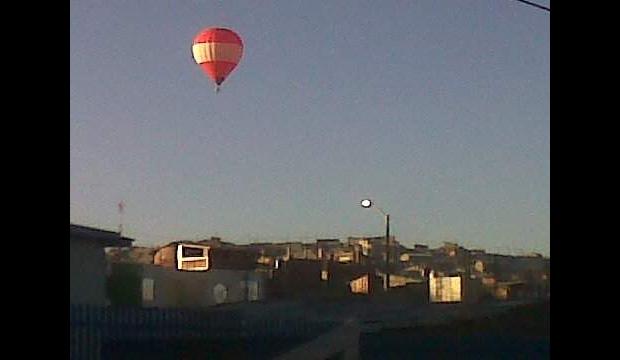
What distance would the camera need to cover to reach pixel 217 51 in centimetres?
433

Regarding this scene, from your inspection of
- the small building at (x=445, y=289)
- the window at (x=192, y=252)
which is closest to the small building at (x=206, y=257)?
the window at (x=192, y=252)

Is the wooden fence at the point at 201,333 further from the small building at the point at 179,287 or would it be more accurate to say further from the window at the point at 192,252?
the window at the point at 192,252

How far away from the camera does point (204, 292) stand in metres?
3.66

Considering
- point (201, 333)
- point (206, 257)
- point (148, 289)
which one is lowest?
point (201, 333)

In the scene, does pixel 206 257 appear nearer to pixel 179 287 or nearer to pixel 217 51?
pixel 179 287

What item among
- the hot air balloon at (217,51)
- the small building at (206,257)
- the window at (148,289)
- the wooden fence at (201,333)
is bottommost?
the wooden fence at (201,333)

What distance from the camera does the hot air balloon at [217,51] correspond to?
4.33 m

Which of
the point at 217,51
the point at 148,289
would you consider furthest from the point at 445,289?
the point at 217,51

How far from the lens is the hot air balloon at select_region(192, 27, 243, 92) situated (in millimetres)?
4332

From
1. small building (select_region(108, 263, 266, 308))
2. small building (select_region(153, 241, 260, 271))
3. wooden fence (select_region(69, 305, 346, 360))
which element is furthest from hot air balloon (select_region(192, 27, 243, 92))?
wooden fence (select_region(69, 305, 346, 360))

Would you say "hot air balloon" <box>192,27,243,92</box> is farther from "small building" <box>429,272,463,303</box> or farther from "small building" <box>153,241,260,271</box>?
"small building" <box>429,272,463,303</box>
